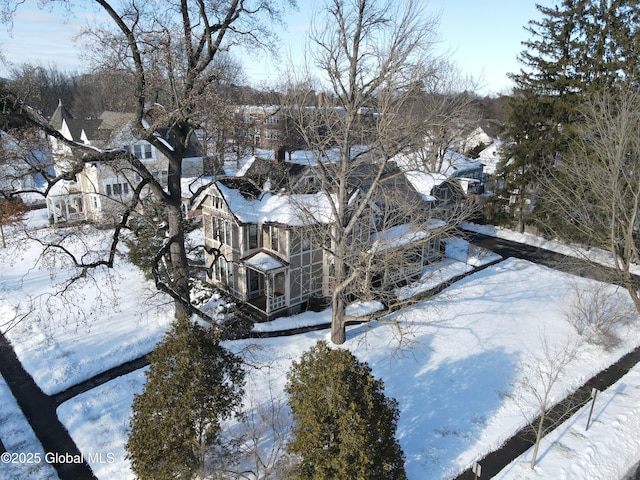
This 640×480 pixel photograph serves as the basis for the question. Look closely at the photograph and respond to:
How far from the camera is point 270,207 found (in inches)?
771

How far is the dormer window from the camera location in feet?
105

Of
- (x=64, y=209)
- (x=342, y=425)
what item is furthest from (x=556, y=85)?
(x=64, y=209)

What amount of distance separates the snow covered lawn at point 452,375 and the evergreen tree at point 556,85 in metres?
10.8

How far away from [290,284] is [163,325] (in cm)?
578

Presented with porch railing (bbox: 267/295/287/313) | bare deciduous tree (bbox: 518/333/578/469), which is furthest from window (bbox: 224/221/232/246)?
bare deciduous tree (bbox: 518/333/578/469)

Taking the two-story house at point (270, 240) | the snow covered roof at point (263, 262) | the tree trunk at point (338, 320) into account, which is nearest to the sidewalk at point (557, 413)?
the tree trunk at point (338, 320)

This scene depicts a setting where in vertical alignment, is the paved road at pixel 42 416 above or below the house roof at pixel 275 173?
below

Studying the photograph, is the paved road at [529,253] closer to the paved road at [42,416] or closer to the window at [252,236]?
the window at [252,236]

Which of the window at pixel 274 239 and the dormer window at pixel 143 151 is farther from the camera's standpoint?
the dormer window at pixel 143 151

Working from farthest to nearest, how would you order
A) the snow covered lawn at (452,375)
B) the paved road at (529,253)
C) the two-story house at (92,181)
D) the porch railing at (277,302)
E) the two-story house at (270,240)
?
the two-story house at (92,181) < the paved road at (529,253) < the two-story house at (270,240) < the porch railing at (277,302) < the snow covered lawn at (452,375)

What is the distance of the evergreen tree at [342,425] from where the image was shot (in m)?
8.23

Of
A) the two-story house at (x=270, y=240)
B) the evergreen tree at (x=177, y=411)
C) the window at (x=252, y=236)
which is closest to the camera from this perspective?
the evergreen tree at (x=177, y=411)

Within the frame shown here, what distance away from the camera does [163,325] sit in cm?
1766

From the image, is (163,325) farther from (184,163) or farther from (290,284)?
(184,163)
